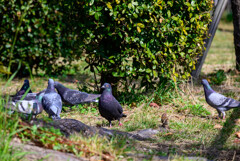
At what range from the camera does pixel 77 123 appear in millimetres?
3529

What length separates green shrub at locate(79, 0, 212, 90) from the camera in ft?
16.0

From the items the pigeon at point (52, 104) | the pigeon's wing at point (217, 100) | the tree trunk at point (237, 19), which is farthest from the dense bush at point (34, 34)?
the tree trunk at point (237, 19)

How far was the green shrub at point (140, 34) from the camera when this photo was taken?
16.0 feet

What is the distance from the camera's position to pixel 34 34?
24.7ft

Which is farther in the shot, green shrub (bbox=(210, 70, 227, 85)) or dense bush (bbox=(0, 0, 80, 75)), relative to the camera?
dense bush (bbox=(0, 0, 80, 75))

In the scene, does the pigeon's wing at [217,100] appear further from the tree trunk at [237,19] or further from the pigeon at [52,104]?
the tree trunk at [237,19]

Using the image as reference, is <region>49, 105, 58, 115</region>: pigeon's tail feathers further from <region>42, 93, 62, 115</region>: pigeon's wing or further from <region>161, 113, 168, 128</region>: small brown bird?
<region>161, 113, 168, 128</region>: small brown bird

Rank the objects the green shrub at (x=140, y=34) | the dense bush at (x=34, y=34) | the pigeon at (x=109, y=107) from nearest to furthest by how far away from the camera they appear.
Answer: the pigeon at (x=109, y=107), the green shrub at (x=140, y=34), the dense bush at (x=34, y=34)

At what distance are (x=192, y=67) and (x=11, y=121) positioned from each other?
411 cm

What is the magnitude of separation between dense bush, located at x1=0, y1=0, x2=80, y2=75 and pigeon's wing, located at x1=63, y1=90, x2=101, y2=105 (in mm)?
2262

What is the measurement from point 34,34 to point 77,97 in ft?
9.83

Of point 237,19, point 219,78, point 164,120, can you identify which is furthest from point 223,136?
point 237,19

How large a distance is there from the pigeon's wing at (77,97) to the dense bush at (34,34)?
226 centimetres

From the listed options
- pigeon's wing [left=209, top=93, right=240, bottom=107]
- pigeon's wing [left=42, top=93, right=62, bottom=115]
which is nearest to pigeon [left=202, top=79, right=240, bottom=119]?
pigeon's wing [left=209, top=93, right=240, bottom=107]
